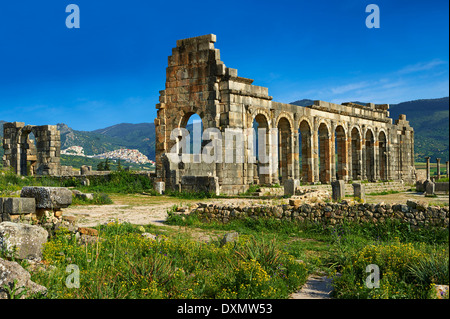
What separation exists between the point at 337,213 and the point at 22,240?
666 cm

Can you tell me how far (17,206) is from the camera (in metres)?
8.71

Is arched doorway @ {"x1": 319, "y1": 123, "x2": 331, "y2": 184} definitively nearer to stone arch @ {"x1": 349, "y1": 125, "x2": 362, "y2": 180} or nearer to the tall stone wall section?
stone arch @ {"x1": 349, "y1": 125, "x2": 362, "y2": 180}

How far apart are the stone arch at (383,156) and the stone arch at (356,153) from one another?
14.0 feet

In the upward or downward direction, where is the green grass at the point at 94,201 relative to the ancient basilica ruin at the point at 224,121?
downward

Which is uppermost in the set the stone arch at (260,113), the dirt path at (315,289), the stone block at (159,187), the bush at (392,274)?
the stone arch at (260,113)

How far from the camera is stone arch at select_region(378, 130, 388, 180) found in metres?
39.8

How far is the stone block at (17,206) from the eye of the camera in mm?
8672

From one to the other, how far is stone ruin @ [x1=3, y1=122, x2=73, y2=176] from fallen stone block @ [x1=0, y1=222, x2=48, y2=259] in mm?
24874

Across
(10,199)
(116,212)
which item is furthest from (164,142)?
(10,199)

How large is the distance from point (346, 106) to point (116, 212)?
24856 millimetres

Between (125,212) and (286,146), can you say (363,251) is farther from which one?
(286,146)

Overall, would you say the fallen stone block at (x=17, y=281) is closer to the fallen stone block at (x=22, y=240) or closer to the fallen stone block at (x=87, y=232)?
the fallen stone block at (x=22, y=240)

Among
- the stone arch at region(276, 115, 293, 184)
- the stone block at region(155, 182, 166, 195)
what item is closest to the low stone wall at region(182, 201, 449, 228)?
the stone block at region(155, 182, 166, 195)

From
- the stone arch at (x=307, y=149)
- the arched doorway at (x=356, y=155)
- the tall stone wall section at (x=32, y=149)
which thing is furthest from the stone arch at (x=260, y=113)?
the tall stone wall section at (x=32, y=149)
